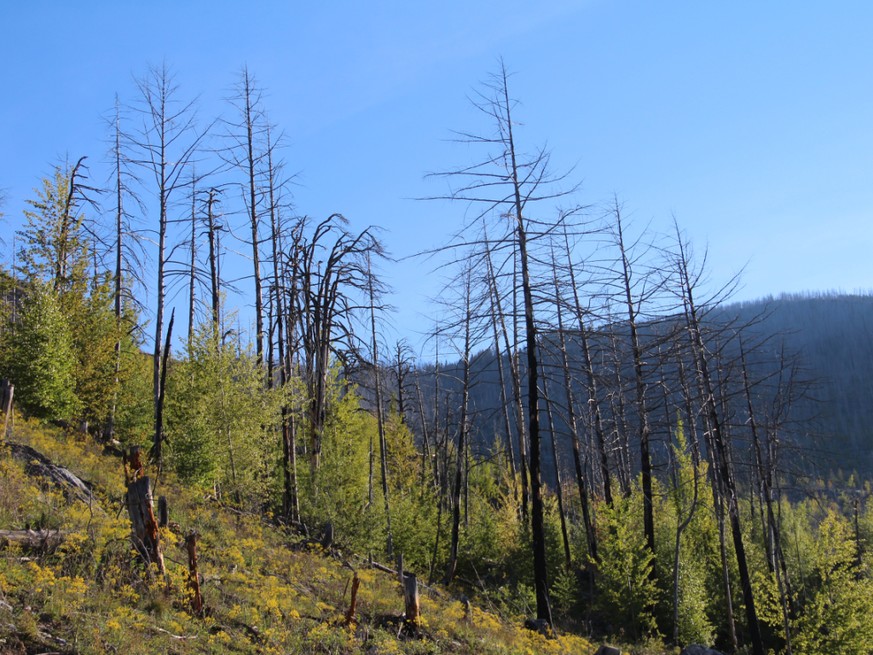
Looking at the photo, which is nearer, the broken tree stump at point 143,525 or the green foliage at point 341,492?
the broken tree stump at point 143,525

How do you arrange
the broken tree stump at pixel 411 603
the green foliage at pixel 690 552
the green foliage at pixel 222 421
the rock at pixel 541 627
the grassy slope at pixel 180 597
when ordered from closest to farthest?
the grassy slope at pixel 180 597, the broken tree stump at pixel 411 603, the rock at pixel 541 627, the green foliage at pixel 222 421, the green foliage at pixel 690 552

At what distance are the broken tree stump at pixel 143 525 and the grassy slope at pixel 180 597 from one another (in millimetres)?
156

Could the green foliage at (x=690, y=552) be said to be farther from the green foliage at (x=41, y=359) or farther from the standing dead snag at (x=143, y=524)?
the green foliage at (x=41, y=359)

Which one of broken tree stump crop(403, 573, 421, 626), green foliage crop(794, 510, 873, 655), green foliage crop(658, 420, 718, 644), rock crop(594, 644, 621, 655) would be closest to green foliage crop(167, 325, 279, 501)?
broken tree stump crop(403, 573, 421, 626)

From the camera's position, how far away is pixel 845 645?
17.4 metres

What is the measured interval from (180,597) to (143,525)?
104cm

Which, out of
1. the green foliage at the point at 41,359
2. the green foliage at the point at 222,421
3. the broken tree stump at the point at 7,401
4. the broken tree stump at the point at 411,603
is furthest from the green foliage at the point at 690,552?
the green foliage at the point at 41,359

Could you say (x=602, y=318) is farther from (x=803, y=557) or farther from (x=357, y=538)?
(x=803, y=557)

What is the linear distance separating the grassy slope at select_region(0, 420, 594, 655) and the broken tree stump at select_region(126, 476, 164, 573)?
0.51 ft

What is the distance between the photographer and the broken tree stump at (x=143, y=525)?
7977 mm

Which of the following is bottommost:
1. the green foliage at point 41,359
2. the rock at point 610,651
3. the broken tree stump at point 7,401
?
the rock at point 610,651

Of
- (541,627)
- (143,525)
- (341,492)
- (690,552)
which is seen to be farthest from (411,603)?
(690,552)

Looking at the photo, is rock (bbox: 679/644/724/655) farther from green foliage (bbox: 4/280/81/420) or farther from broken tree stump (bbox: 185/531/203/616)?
green foliage (bbox: 4/280/81/420)

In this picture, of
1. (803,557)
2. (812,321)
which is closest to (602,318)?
(803,557)
